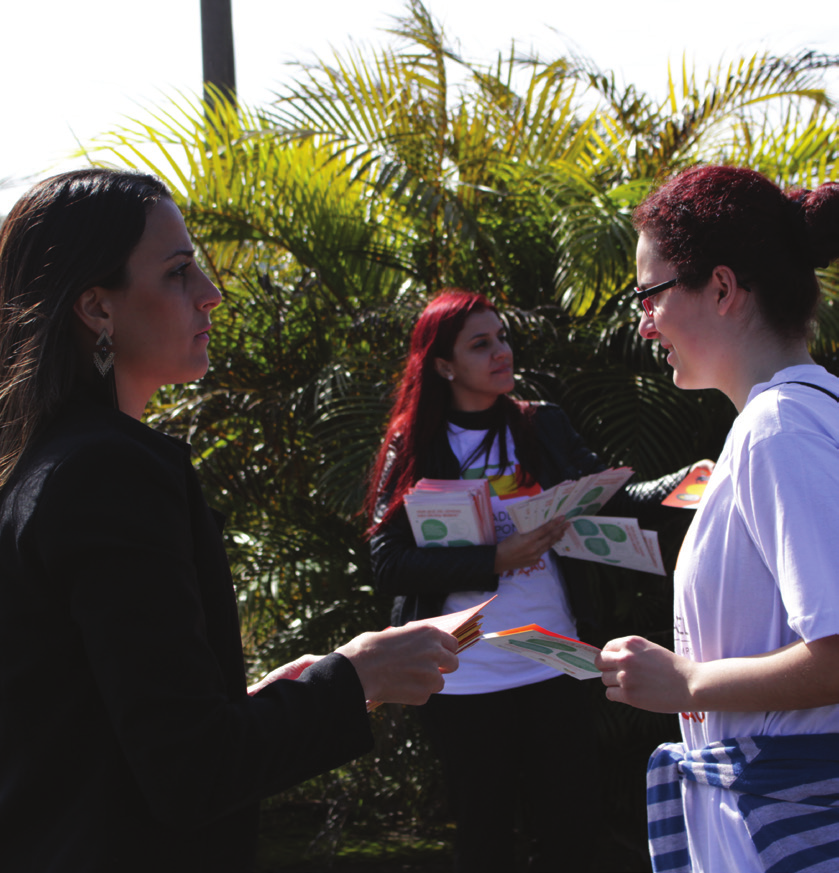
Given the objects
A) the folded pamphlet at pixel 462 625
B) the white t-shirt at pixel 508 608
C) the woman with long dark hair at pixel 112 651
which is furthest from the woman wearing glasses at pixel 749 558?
the white t-shirt at pixel 508 608

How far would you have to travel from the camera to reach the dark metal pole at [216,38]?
6.66m

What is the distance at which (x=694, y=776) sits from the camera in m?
1.51

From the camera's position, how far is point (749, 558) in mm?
1412

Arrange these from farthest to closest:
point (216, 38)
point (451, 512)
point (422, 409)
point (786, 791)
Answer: point (216, 38)
point (422, 409)
point (451, 512)
point (786, 791)

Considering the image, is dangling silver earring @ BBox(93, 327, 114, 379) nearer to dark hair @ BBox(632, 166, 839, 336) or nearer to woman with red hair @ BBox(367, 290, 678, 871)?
dark hair @ BBox(632, 166, 839, 336)

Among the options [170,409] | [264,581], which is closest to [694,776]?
[264,581]

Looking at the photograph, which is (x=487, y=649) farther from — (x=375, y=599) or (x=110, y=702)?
(x=110, y=702)

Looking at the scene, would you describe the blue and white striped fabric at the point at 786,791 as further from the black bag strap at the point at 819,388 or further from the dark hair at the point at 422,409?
the dark hair at the point at 422,409

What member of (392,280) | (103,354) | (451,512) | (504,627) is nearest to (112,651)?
(103,354)

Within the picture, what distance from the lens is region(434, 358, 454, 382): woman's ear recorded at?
3191mm

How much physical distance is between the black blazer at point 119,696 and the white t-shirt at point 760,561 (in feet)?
2.06

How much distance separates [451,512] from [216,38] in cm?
535

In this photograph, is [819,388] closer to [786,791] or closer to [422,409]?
[786,791]

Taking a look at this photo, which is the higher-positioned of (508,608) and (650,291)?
(650,291)
